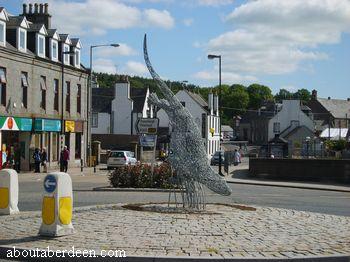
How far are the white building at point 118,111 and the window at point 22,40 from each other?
34452mm

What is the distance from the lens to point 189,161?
49.2ft

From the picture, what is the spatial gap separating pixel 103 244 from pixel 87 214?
3951 mm

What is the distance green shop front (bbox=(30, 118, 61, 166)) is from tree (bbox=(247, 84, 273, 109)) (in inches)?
4622

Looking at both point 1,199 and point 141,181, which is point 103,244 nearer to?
point 1,199

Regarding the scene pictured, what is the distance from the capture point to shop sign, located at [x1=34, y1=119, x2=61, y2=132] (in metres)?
39.3

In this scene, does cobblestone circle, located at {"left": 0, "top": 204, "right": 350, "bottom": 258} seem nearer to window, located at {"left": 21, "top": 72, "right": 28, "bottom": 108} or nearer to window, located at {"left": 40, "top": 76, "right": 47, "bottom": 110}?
window, located at {"left": 21, "top": 72, "right": 28, "bottom": 108}

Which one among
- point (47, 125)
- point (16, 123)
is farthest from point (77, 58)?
point (16, 123)

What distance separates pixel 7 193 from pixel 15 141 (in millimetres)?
25796

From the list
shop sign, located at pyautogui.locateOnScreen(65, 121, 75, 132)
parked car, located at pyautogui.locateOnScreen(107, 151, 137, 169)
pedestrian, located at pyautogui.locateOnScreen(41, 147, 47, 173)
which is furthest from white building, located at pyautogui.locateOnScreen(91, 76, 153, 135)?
pedestrian, located at pyautogui.locateOnScreen(41, 147, 47, 173)

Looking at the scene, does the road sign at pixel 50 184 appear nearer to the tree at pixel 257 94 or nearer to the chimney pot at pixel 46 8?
the chimney pot at pixel 46 8

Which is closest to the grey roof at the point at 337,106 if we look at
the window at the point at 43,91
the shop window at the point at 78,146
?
the shop window at the point at 78,146

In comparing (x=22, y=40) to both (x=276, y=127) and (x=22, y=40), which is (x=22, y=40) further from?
(x=276, y=127)

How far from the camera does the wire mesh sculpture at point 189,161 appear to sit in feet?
49.1

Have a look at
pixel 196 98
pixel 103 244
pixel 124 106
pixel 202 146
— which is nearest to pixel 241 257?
pixel 103 244
